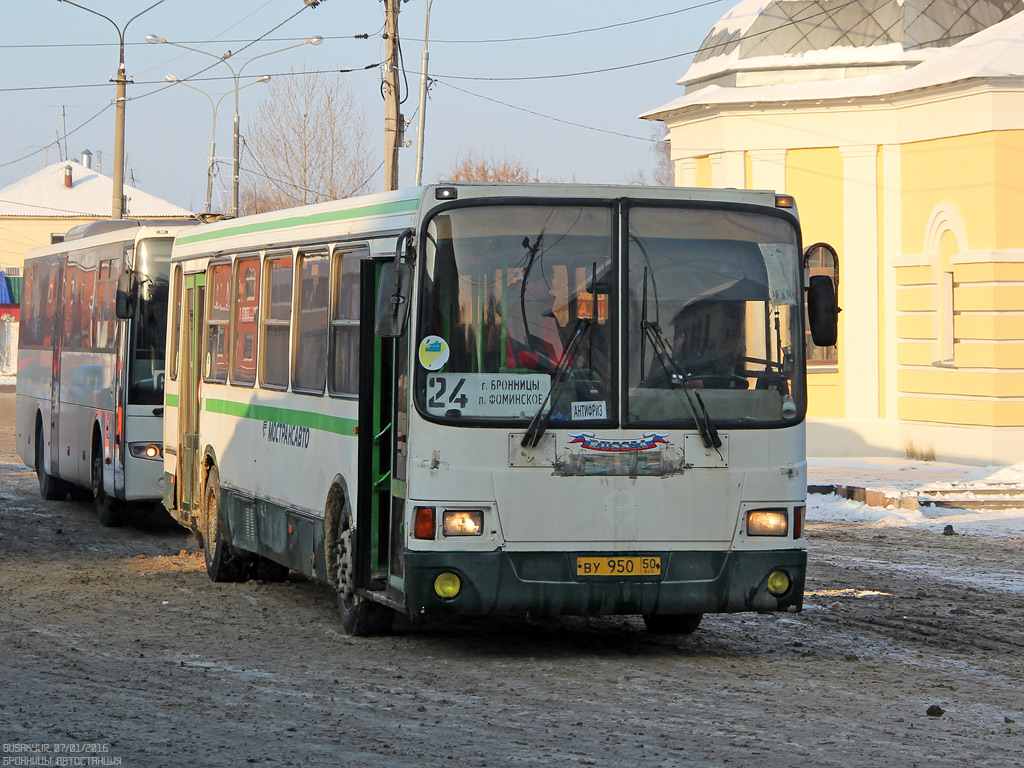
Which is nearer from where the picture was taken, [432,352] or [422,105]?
[432,352]

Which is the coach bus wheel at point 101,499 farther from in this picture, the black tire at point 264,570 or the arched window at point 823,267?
the arched window at point 823,267

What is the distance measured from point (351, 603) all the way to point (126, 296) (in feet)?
25.9

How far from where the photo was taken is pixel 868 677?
29.5ft

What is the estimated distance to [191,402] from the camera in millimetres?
14594

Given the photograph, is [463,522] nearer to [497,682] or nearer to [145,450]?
[497,682]

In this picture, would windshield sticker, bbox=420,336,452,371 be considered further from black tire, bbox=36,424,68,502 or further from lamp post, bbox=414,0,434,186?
lamp post, bbox=414,0,434,186

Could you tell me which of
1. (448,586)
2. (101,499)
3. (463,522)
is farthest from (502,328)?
(101,499)

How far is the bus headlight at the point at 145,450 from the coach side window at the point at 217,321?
3.60 metres

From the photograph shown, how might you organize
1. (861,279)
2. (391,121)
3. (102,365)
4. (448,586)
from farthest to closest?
(861,279) → (391,121) → (102,365) → (448,586)

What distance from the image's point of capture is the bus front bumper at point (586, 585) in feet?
29.4

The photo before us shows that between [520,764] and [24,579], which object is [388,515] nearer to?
[520,764]

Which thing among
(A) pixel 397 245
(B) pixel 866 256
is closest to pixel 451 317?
(A) pixel 397 245

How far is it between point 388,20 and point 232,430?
14.2 m

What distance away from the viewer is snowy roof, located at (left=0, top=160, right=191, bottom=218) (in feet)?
299
